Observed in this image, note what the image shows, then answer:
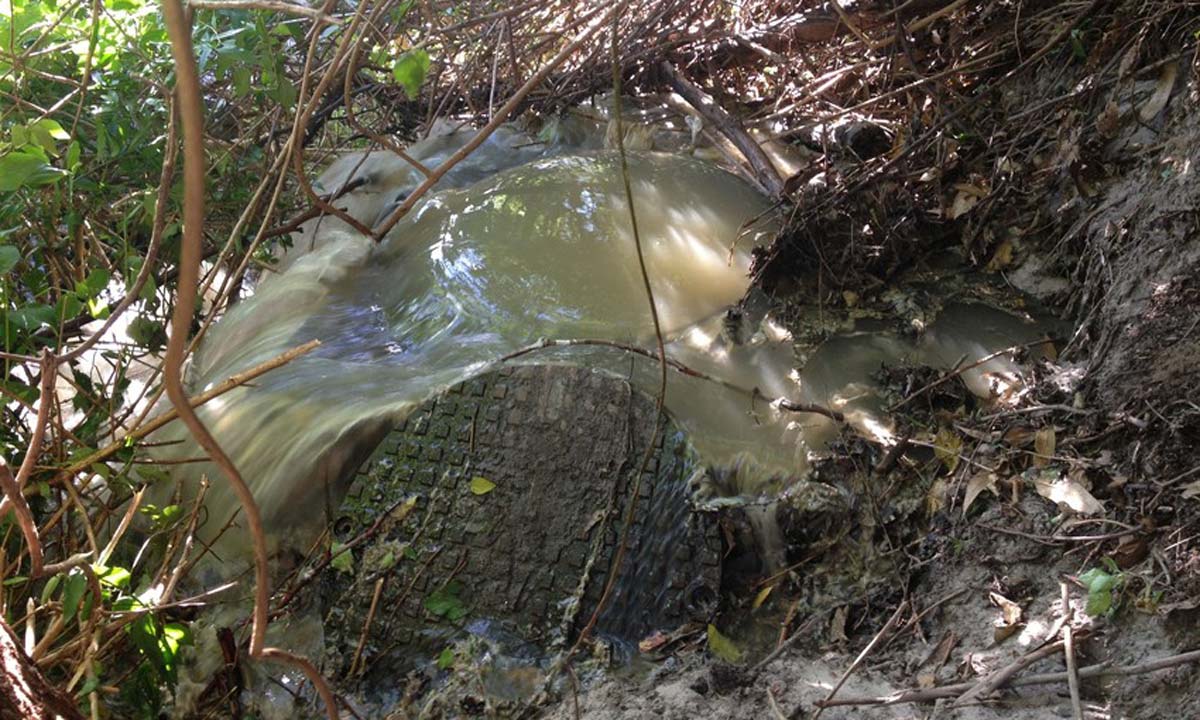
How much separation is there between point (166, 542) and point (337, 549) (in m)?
0.56

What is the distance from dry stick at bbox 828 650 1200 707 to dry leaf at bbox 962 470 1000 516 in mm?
641

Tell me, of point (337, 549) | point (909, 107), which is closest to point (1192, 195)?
point (909, 107)

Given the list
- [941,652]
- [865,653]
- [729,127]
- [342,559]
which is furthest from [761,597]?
[729,127]

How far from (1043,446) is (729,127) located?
2.35 m

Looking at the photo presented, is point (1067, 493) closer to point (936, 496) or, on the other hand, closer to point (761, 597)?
point (936, 496)

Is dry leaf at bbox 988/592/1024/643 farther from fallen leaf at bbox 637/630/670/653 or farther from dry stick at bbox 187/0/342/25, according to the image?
dry stick at bbox 187/0/342/25

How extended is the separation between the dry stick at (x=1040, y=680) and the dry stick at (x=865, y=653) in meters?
0.03

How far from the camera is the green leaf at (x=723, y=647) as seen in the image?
104 inches

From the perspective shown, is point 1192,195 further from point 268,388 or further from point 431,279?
point 268,388

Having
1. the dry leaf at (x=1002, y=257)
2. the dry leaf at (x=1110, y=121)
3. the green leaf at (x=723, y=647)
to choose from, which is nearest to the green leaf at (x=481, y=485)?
the green leaf at (x=723, y=647)

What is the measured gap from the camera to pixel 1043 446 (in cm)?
266

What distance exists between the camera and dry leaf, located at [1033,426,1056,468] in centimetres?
263

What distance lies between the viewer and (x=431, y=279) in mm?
4109

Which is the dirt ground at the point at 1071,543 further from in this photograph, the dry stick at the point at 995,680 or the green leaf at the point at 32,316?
the green leaf at the point at 32,316
